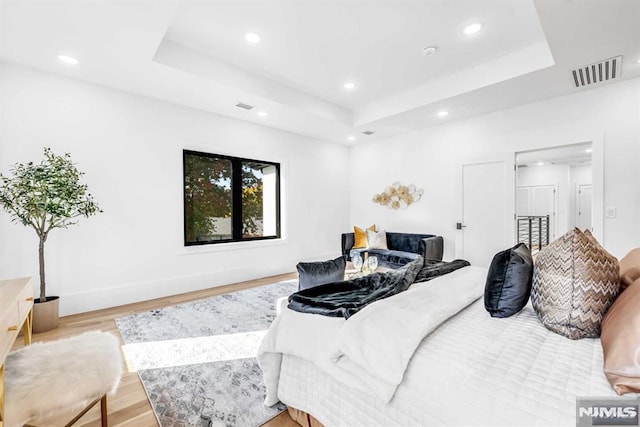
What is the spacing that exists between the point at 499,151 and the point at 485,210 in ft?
2.99

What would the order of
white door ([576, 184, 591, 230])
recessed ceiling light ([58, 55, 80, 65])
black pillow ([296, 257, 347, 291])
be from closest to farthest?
1. black pillow ([296, 257, 347, 291])
2. recessed ceiling light ([58, 55, 80, 65])
3. white door ([576, 184, 591, 230])

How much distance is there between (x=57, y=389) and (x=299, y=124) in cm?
442

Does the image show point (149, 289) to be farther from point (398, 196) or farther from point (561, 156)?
point (561, 156)

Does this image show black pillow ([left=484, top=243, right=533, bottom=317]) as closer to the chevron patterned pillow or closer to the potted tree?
the chevron patterned pillow

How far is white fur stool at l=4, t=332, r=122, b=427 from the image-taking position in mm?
1154

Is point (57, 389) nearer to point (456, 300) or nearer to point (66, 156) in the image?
point (456, 300)

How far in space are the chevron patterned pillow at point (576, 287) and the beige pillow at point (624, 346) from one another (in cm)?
11

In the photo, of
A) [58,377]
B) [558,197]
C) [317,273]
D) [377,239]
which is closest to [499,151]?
[377,239]

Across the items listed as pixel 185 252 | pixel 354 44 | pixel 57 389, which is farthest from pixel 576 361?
pixel 185 252

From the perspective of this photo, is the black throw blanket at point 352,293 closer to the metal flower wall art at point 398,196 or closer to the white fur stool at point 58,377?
the white fur stool at point 58,377

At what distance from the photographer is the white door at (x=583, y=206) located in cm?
817

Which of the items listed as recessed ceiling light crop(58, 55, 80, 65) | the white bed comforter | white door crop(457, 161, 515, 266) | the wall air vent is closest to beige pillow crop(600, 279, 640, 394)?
the white bed comforter

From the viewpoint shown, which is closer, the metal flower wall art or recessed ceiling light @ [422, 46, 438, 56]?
recessed ceiling light @ [422, 46, 438, 56]
